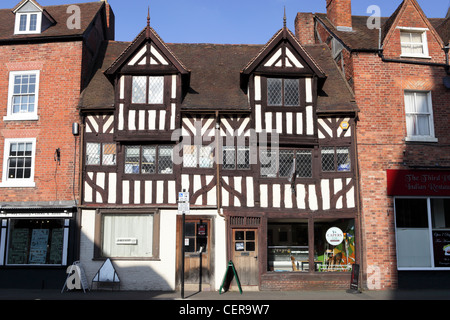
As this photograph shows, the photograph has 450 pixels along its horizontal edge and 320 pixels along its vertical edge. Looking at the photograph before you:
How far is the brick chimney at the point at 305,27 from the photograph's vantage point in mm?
22281

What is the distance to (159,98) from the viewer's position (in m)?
16.5

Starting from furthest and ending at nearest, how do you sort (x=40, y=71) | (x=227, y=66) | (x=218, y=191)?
(x=227, y=66) → (x=40, y=71) → (x=218, y=191)

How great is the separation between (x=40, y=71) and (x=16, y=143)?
283 centimetres

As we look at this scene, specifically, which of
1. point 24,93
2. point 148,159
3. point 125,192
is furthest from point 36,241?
point 24,93

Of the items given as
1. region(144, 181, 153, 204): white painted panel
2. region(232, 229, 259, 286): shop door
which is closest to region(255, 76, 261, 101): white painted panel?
region(232, 229, 259, 286): shop door

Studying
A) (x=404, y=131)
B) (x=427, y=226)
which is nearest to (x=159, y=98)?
(x=404, y=131)

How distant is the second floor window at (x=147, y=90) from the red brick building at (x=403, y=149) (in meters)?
7.26

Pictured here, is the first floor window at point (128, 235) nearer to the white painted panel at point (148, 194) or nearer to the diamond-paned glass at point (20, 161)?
the white painted panel at point (148, 194)

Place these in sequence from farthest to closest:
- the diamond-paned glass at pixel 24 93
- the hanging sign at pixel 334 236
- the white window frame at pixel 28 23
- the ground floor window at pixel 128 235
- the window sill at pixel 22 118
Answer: the white window frame at pixel 28 23 < the diamond-paned glass at pixel 24 93 < the window sill at pixel 22 118 < the hanging sign at pixel 334 236 < the ground floor window at pixel 128 235

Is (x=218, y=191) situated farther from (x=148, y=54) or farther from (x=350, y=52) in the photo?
(x=350, y=52)

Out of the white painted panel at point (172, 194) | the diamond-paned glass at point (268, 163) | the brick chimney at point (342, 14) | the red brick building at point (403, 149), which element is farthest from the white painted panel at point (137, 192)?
the brick chimney at point (342, 14)

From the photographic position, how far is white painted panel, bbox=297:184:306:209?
16.0 m

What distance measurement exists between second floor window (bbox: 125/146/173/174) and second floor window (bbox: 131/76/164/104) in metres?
1.71

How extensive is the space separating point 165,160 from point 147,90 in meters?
2.63
